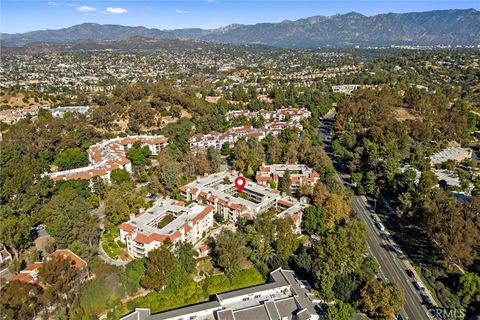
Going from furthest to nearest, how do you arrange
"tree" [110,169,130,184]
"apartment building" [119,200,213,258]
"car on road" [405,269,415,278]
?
"tree" [110,169,130,184]
"apartment building" [119,200,213,258]
"car on road" [405,269,415,278]

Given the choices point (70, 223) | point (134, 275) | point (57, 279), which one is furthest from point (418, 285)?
point (70, 223)

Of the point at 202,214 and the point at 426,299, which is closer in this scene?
the point at 426,299

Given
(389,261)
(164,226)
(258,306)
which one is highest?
(164,226)

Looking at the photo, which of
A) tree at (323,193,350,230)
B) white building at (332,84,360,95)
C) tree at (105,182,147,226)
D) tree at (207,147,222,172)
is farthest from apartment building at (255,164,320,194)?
white building at (332,84,360,95)

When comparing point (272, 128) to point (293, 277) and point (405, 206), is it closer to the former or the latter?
point (405, 206)

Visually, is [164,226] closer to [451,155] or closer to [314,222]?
[314,222]

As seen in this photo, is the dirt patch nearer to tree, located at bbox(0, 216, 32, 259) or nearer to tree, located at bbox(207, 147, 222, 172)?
tree, located at bbox(207, 147, 222, 172)
